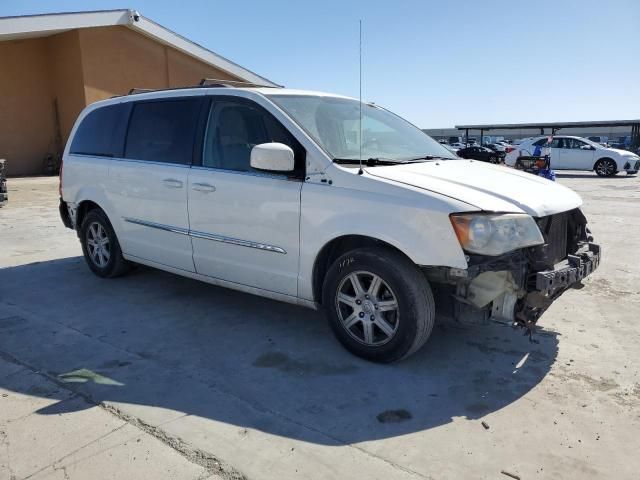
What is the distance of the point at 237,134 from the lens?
171 inches

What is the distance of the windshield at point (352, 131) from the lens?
4023 millimetres

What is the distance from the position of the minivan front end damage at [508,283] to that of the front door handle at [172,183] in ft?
7.63

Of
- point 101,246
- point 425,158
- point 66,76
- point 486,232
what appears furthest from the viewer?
point 66,76

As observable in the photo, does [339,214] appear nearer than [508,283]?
No

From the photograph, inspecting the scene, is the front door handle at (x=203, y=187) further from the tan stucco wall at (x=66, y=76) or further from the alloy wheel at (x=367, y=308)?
the tan stucco wall at (x=66, y=76)

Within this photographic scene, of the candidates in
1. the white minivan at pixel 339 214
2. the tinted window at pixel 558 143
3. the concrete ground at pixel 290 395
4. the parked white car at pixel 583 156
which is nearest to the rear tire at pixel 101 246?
the white minivan at pixel 339 214

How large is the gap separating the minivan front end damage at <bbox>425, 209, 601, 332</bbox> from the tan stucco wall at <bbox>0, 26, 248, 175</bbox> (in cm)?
1746

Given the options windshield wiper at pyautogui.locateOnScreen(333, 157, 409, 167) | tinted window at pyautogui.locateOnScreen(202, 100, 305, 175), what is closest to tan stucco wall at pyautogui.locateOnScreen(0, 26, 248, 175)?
tinted window at pyautogui.locateOnScreen(202, 100, 305, 175)

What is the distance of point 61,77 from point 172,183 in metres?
17.1

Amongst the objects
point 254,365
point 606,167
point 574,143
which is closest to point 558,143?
point 574,143

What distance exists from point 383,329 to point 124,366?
1794 mm

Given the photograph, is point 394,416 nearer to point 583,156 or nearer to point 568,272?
point 568,272

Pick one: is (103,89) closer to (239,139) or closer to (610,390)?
(239,139)

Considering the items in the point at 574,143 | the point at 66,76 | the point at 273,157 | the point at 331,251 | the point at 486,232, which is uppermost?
the point at 66,76
